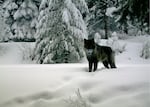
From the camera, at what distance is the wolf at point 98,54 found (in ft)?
7.65

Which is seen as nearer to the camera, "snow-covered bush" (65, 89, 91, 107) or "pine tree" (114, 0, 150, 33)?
"snow-covered bush" (65, 89, 91, 107)

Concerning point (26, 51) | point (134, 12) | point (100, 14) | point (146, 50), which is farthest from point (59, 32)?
point (146, 50)

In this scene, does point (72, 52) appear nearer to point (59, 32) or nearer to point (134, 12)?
point (59, 32)

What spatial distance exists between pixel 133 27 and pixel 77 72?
610mm

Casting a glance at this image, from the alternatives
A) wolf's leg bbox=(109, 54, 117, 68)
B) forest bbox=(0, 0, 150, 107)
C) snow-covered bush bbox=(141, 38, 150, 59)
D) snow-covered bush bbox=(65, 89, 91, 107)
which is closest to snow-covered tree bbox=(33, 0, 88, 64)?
forest bbox=(0, 0, 150, 107)

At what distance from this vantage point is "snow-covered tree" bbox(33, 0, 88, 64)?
252 centimetres

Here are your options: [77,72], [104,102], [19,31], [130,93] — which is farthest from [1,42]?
[130,93]

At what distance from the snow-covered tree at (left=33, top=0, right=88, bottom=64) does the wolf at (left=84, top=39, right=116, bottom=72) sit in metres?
0.14

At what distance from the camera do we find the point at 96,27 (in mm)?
2393

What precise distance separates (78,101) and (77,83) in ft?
0.52

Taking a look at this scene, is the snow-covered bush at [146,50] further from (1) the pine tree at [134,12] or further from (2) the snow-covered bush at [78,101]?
(2) the snow-covered bush at [78,101]

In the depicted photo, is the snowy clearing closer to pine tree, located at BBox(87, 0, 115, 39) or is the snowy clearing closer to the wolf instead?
the wolf

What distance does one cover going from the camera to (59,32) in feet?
8.59

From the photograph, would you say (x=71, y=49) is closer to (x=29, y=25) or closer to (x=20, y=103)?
(x=29, y=25)
